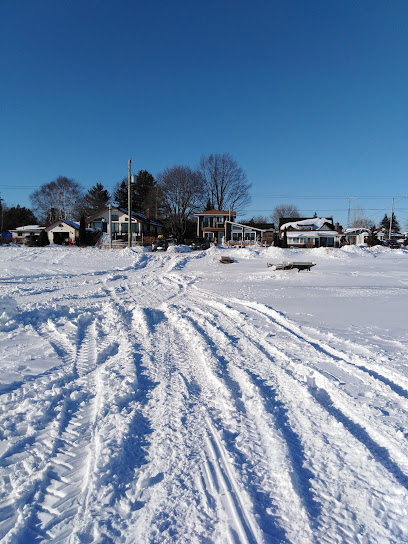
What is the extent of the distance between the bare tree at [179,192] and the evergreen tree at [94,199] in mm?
21959

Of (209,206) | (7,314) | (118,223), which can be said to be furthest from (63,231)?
(7,314)

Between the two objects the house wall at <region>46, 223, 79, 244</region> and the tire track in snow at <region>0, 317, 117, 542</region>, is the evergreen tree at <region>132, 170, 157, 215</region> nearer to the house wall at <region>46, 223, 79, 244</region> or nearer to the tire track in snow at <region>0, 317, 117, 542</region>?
the house wall at <region>46, 223, 79, 244</region>

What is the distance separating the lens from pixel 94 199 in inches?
2753

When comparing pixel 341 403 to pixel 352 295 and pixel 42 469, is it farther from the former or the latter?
pixel 352 295

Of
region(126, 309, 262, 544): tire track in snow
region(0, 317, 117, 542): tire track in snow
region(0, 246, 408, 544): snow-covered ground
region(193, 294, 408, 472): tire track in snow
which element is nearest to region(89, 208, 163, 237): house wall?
region(0, 246, 408, 544): snow-covered ground

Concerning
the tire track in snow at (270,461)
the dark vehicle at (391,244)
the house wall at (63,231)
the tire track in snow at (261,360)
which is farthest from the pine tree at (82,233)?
the dark vehicle at (391,244)

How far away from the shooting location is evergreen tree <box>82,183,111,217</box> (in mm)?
69875

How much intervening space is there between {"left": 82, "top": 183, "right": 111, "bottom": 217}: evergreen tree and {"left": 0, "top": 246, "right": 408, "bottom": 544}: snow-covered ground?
67.9m

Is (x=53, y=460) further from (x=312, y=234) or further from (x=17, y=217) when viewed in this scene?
(x=17, y=217)

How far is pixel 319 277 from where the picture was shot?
14.7 meters

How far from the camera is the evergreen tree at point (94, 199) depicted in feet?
229

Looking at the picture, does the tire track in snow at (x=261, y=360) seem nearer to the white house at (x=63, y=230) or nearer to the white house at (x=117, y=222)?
the white house at (x=117, y=222)

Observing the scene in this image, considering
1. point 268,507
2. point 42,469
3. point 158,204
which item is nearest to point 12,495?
point 42,469

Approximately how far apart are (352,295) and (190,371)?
7913 mm
